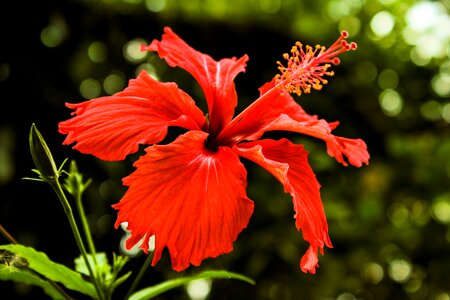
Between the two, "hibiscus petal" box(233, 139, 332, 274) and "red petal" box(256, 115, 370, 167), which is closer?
"hibiscus petal" box(233, 139, 332, 274)

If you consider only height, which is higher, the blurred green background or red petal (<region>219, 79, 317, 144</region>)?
Answer: red petal (<region>219, 79, 317, 144</region>)

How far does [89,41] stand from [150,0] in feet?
1.43

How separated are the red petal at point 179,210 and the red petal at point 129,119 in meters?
0.09

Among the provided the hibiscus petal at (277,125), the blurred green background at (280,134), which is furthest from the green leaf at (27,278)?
the blurred green background at (280,134)

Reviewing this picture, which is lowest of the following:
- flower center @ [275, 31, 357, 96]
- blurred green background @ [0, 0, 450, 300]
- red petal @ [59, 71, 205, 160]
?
blurred green background @ [0, 0, 450, 300]

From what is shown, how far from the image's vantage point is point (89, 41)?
306 centimetres

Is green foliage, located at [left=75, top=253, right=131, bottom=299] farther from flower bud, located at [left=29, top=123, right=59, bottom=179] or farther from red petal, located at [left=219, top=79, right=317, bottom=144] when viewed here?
red petal, located at [left=219, top=79, right=317, bottom=144]

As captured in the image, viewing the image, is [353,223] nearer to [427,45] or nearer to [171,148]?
[427,45]

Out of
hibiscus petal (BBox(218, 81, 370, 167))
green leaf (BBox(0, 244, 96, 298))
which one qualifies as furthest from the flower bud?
hibiscus petal (BBox(218, 81, 370, 167))

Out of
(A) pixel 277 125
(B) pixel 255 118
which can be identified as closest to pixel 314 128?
(A) pixel 277 125

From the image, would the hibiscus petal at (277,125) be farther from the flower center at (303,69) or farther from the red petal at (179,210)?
the red petal at (179,210)

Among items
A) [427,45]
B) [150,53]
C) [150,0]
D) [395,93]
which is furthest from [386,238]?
[150,0]

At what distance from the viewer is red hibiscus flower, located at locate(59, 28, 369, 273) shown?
42.1 inches

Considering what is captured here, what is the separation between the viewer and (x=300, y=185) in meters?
1.29
